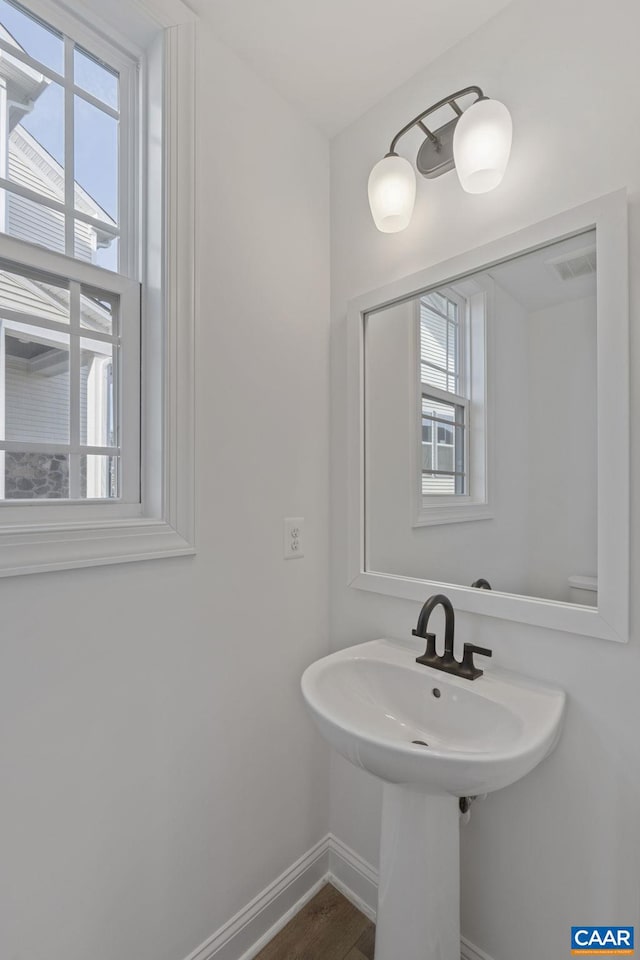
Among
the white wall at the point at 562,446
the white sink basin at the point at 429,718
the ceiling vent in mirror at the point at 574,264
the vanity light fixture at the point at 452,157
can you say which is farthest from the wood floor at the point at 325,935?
the vanity light fixture at the point at 452,157

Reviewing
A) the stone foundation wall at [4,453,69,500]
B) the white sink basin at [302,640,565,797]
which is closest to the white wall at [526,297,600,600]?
the white sink basin at [302,640,565,797]

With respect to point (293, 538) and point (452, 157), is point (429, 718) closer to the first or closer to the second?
point (293, 538)

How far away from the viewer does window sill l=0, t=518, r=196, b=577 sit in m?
0.89

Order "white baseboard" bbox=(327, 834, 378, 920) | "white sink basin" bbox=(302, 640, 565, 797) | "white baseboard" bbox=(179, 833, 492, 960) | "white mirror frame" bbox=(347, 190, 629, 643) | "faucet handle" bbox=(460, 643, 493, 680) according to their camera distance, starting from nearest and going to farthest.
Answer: "white sink basin" bbox=(302, 640, 565, 797), "white mirror frame" bbox=(347, 190, 629, 643), "faucet handle" bbox=(460, 643, 493, 680), "white baseboard" bbox=(179, 833, 492, 960), "white baseboard" bbox=(327, 834, 378, 920)

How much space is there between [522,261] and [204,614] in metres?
1.18

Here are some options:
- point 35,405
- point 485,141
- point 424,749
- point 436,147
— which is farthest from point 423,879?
point 436,147

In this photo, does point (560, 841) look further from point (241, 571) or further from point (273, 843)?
point (241, 571)

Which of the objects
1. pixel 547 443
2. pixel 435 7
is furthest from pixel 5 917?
pixel 435 7

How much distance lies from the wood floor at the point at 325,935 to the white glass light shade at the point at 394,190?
1.99 metres

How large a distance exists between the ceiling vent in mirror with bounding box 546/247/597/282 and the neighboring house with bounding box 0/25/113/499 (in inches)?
43.3

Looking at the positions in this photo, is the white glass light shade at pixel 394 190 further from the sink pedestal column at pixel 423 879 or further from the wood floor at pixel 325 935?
the wood floor at pixel 325 935

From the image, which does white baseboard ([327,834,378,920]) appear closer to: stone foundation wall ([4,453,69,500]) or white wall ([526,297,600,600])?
white wall ([526,297,600,600])

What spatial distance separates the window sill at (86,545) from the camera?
0.89 metres

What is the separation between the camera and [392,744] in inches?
33.0
